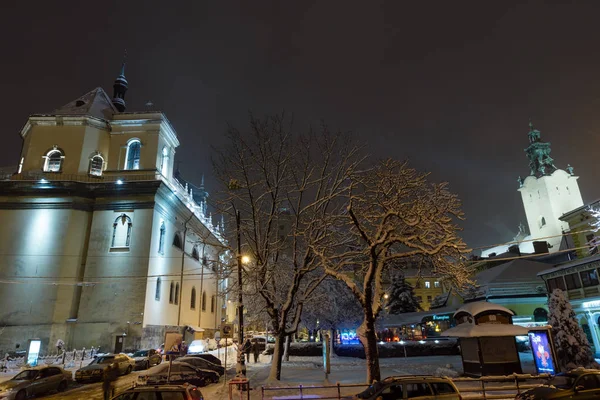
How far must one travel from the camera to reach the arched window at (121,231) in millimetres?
36562

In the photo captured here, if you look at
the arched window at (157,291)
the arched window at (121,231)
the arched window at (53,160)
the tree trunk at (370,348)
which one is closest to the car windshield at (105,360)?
the arched window at (157,291)

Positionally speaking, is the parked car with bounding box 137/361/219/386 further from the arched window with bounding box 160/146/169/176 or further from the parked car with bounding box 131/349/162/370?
the arched window with bounding box 160/146/169/176

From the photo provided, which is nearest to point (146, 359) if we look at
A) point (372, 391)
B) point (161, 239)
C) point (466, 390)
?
point (161, 239)

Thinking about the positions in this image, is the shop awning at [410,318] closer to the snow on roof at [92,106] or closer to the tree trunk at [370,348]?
the tree trunk at [370,348]

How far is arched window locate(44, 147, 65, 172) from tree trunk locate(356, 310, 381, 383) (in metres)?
37.6

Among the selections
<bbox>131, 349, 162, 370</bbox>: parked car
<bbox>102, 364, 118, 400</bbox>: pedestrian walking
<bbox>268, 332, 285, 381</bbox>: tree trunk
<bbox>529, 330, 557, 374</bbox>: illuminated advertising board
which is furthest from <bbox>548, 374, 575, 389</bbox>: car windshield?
<bbox>131, 349, 162, 370</bbox>: parked car

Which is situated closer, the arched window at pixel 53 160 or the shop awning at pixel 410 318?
the arched window at pixel 53 160

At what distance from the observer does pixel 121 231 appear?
37031 millimetres

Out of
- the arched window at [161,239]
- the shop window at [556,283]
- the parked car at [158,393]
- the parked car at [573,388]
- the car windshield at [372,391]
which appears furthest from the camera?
the arched window at [161,239]

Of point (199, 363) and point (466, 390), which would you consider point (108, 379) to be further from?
point (466, 390)

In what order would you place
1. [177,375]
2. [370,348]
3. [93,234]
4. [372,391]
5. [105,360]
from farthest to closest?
[93,234] < [105,360] < [177,375] < [370,348] < [372,391]

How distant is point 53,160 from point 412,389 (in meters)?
42.7

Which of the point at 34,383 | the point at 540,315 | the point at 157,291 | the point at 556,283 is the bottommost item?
the point at 34,383

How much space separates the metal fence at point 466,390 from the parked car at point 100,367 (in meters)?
10.2
